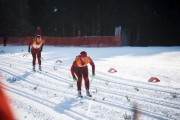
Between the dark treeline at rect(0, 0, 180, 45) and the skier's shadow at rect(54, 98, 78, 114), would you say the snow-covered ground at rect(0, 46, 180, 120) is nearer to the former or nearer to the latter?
the skier's shadow at rect(54, 98, 78, 114)

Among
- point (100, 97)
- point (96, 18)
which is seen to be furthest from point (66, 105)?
point (96, 18)

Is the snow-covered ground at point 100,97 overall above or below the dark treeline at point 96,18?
below

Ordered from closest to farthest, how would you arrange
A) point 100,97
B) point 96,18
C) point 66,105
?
point 66,105
point 100,97
point 96,18

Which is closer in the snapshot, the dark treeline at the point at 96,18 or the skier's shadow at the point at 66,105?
the skier's shadow at the point at 66,105

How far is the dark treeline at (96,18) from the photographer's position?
1299 inches

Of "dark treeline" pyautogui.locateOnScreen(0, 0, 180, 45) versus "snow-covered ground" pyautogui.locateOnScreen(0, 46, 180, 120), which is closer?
"snow-covered ground" pyautogui.locateOnScreen(0, 46, 180, 120)

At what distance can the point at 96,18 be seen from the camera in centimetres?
4125

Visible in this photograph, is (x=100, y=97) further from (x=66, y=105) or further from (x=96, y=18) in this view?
(x=96, y=18)

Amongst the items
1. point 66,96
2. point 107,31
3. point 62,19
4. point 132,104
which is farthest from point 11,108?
point 62,19

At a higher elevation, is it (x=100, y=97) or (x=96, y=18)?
(x=96, y=18)

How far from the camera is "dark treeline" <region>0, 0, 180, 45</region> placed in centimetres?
3300

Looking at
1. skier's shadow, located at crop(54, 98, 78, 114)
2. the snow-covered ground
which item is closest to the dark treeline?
the snow-covered ground

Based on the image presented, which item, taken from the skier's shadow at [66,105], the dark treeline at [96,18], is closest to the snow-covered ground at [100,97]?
the skier's shadow at [66,105]

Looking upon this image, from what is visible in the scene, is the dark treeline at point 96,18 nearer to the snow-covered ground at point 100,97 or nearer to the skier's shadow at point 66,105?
the snow-covered ground at point 100,97
